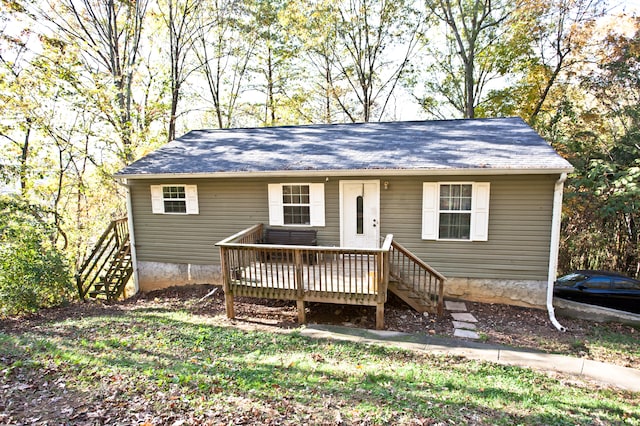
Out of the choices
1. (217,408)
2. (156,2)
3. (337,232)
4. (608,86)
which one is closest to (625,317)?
(337,232)

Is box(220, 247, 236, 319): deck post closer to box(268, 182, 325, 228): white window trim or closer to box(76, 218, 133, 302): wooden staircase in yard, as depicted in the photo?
box(268, 182, 325, 228): white window trim

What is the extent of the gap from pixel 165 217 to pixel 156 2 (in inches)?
460

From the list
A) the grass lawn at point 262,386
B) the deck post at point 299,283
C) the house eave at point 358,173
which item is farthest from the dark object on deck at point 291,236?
the grass lawn at point 262,386

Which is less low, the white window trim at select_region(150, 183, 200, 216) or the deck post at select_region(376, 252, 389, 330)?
the white window trim at select_region(150, 183, 200, 216)

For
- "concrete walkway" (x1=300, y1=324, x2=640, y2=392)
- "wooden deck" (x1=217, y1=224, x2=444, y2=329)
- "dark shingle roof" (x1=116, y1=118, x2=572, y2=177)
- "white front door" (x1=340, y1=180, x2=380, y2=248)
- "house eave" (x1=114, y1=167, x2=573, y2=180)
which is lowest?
"concrete walkway" (x1=300, y1=324, x2=640, y2=392)

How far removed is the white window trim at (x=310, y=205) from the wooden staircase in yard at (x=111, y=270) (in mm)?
4821

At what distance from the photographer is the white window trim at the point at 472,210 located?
711 cm

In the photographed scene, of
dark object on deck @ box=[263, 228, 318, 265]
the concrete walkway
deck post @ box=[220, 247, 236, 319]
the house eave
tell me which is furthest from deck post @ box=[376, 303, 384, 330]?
deck post @ box=[220, 247, 236, 319]

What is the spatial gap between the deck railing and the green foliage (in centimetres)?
449

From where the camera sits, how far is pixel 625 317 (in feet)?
22.5

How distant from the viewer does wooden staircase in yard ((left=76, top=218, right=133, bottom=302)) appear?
8.81m

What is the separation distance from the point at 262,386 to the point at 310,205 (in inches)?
191

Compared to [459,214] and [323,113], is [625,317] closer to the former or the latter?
[459,214]

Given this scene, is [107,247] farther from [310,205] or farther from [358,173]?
[358,173]
